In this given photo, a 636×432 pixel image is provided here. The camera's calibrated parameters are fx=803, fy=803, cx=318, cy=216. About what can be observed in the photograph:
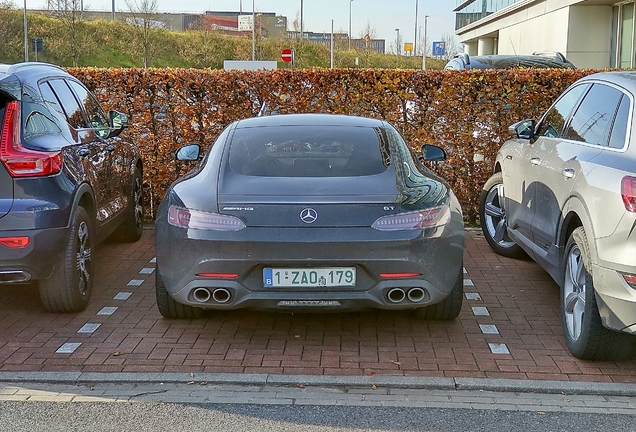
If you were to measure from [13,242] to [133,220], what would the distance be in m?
3.11

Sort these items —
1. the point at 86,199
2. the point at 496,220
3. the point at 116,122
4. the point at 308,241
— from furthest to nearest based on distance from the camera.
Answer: the point at 496,220
the point at 116,122
the point at 86,199
the point at 308,241

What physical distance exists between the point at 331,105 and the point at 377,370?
5185mm

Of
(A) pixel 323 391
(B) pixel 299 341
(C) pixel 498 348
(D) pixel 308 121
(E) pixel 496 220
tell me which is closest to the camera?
(A) pixel 323 391

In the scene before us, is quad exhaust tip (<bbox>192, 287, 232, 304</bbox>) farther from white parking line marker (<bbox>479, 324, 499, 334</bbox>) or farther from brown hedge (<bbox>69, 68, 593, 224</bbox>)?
brown hedge (<bbox>69, 68, 593, 224</bbox>)

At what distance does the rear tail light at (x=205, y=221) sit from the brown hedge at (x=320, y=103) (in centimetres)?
470

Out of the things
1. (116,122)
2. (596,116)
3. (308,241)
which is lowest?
(308,241)

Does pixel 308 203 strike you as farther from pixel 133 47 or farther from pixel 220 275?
pixel 133 47

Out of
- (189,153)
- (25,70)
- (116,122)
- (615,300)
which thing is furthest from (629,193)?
(116,122)

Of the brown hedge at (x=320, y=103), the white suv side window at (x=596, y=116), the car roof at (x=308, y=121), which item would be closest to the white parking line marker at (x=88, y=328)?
the car roof at (x=308, y=121)

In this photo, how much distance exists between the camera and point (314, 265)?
464cm

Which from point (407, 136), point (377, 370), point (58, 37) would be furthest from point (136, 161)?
point (58, 37)

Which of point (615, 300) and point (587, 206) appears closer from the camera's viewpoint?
point (615, 300)

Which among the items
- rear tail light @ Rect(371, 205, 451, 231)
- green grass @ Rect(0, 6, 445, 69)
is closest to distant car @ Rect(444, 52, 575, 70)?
rear tail light @ Rect(371, 205, 451, 231)

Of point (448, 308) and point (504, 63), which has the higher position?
point (504, 63)
